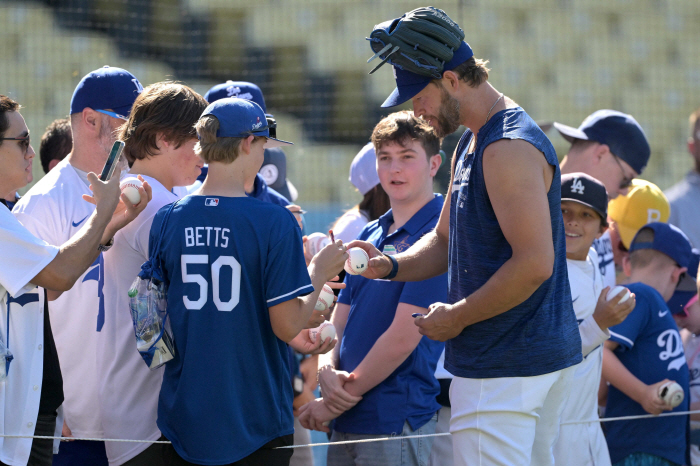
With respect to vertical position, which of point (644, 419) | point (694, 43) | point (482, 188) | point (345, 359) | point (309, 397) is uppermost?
point (694, 43)

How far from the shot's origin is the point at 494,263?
1961mm

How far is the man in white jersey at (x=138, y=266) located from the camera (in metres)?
2.13

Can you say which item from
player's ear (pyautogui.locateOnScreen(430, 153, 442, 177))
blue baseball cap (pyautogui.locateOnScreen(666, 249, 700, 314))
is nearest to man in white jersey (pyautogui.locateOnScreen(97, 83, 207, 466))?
player's ear (pyautogui.locateOnScreen(430, 153, 442, 177))

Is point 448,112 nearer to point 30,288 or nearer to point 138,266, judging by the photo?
point 138,266

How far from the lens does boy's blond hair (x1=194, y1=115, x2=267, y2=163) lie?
1983mm

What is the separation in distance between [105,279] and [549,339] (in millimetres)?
1293

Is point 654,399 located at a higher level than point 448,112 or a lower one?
lower

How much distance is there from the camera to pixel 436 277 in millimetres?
2633

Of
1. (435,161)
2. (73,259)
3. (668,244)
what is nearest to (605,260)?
(668,244)

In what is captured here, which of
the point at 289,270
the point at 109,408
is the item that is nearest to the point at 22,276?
the point at 109,408

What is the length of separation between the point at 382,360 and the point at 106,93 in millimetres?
1307

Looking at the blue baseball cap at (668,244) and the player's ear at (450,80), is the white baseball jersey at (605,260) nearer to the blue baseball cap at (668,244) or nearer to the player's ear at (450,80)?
the blue baseball cap at (668,244)

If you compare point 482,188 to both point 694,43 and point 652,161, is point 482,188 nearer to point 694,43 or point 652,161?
point 652,161

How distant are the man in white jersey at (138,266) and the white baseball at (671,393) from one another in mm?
1916
